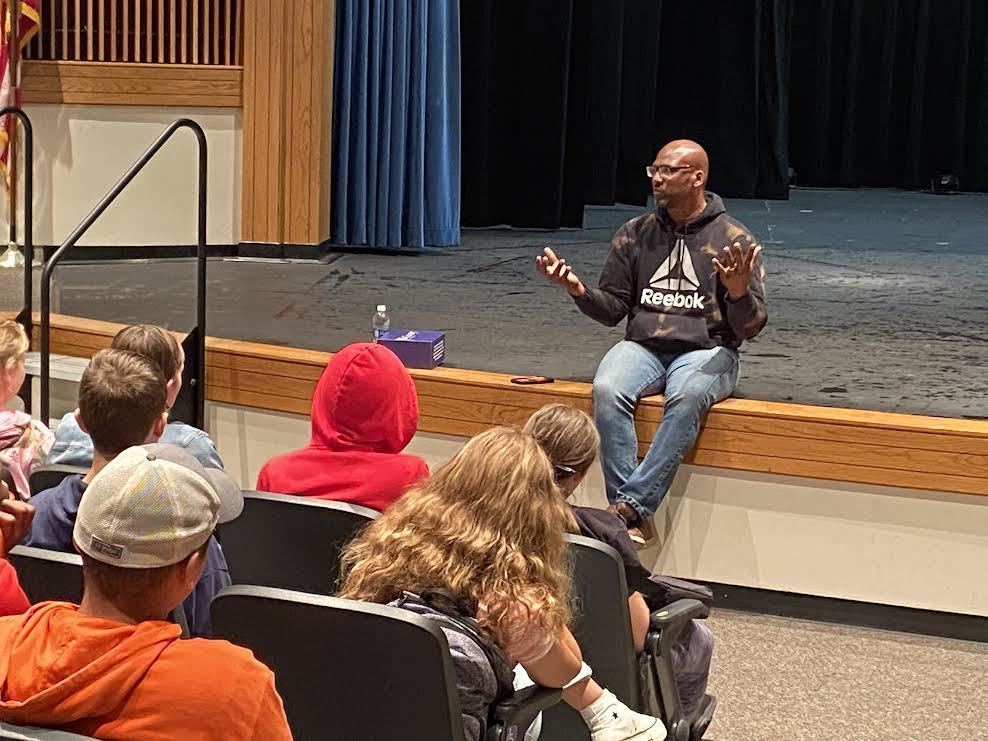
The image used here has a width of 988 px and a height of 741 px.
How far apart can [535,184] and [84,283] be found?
323cm

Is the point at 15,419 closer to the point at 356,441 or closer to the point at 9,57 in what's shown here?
the point at 356,441

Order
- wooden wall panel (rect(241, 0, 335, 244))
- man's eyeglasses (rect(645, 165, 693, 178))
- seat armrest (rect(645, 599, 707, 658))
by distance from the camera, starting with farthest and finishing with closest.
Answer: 1. wooden wall panel (rect(241, 0, 335, 244))
2. man's eyeglasses (rect(645, 165, 693, 178))
3. seat armrest (rect(645, 599, 707, 658))

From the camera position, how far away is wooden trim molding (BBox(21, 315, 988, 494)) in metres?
3.58

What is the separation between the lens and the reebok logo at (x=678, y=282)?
12.9 feet

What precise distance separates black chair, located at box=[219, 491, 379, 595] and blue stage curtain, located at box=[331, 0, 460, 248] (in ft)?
14.8

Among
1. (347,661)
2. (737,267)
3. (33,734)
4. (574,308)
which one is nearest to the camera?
(33,734)

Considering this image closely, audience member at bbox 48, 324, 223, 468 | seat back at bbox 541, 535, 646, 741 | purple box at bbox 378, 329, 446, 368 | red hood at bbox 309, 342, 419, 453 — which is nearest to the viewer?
seat back at bbox 541, 535, 646, 741

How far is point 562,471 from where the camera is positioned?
8.57 ft

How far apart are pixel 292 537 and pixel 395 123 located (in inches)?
188

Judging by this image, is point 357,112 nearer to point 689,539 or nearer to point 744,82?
point 689,539

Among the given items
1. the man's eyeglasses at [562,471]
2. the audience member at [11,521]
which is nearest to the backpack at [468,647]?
the audience member at [11,521]

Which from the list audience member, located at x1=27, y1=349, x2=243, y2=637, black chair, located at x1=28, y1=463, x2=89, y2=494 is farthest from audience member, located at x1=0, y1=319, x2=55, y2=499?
audience member, located at x1=27, y1=349, x2=243, y2=637

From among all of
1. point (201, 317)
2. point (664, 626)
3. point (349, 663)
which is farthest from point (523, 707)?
point (201, 317)

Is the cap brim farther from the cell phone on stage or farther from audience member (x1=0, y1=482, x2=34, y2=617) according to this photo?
the cell phone on stage
